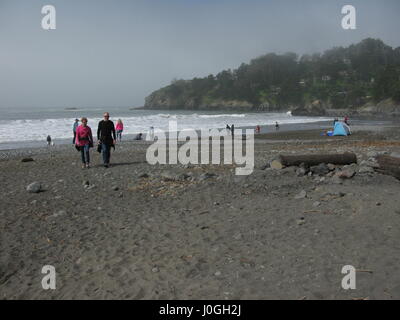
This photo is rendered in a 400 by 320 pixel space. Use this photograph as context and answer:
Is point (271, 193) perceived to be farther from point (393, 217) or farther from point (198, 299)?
point (198, 299)

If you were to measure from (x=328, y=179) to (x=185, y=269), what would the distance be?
4.86 metres

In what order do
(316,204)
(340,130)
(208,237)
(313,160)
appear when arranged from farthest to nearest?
(340,130), (313,160), (316,204), (208,237)

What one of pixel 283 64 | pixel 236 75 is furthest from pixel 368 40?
pixel 236 75

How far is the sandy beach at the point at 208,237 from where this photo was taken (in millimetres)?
3857

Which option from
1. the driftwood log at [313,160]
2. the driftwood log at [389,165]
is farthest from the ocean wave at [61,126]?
the driftwood log at [389,165]

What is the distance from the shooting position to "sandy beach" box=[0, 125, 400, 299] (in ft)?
12.7

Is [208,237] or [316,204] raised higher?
[316,204]

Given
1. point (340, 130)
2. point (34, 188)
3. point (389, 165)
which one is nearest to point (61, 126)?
point (340, 130)

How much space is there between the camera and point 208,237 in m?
5.21

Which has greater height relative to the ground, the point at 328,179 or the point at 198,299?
the point at 328,179

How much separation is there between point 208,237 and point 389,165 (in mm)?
4955

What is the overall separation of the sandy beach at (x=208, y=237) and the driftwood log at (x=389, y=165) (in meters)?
0.21

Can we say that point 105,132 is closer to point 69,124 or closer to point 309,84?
point 69,124
